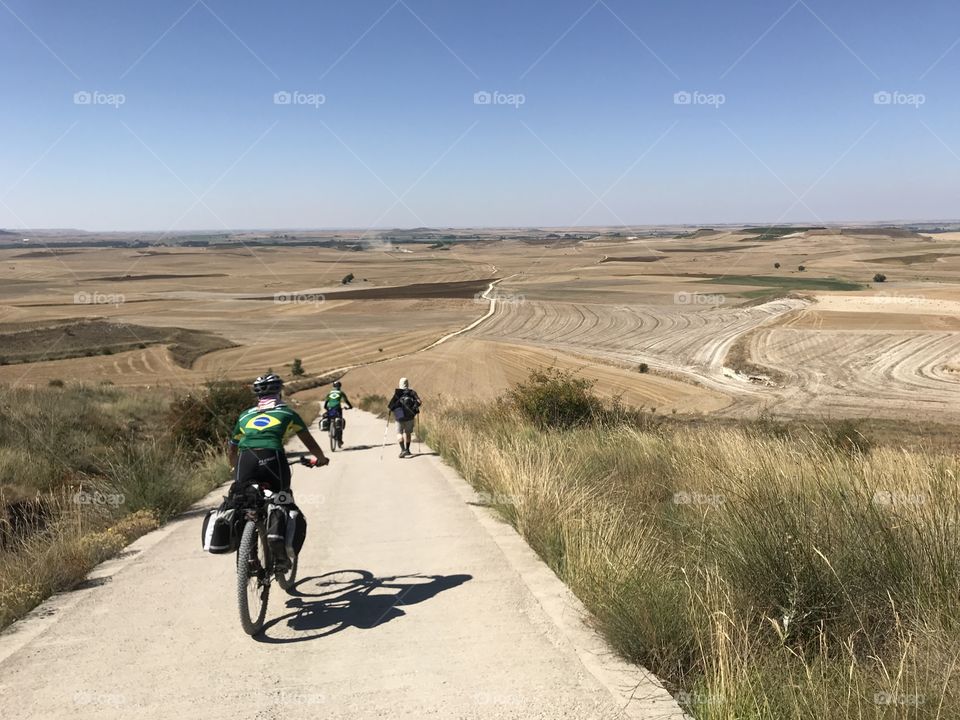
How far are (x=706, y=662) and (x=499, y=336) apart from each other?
226 ft

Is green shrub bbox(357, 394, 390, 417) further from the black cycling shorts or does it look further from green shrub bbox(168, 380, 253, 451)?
the black cycling shorts

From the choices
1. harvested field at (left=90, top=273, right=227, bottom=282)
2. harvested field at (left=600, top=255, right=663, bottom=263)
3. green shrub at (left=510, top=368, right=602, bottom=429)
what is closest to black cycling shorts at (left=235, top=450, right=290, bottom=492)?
green shrub at (left=510, top=368, right=602, bottom=429)

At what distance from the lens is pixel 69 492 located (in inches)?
435

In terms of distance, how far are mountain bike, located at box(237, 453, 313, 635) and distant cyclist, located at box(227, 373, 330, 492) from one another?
0.10 meters

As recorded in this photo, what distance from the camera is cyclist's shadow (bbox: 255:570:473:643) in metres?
5.21

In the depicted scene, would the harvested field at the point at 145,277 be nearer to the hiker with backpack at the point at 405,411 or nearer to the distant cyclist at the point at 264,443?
the hiker with backpack at the point at 405,411

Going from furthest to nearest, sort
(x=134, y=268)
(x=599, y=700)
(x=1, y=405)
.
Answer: (x=134, y=268) → (x=1, y=405) → (x=599, y=700)

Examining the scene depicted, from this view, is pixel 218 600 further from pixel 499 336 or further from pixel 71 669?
pixel 499 336

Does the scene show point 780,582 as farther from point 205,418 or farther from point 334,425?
point 205,418

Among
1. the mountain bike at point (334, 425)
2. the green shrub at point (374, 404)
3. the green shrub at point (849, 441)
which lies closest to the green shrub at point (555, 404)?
the mountain bike at point (334, 425)

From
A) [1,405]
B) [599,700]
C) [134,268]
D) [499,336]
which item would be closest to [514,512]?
[599,700]

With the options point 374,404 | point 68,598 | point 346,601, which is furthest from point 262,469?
point 374,404

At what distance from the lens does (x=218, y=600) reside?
5793 millimetres

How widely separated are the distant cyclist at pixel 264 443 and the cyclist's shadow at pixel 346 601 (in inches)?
37.1
